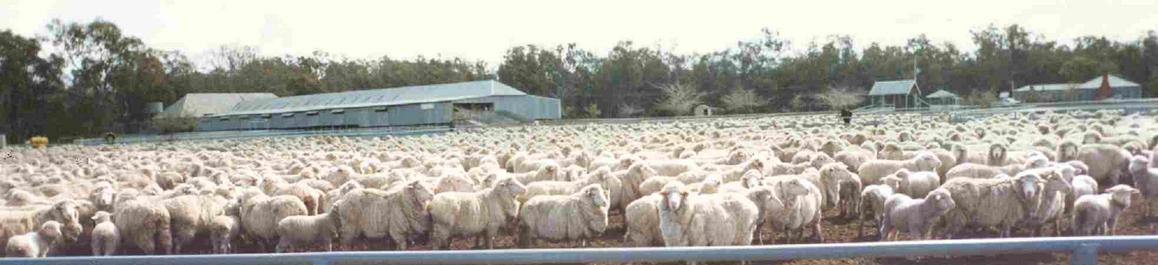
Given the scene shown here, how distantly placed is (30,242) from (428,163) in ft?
30.8

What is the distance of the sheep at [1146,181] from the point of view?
1243 cm

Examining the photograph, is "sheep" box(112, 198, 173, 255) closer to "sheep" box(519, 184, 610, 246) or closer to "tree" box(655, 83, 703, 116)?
"sheep" box(519, 184, 610, 246)

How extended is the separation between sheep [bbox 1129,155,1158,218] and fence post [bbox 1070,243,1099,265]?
36.6ft

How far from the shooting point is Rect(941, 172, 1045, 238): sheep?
10508 millimetres

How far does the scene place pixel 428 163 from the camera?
61.8ft

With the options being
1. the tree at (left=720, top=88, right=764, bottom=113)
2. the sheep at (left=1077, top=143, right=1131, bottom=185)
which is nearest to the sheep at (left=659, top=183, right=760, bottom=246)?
the sheep at (left=1077, top=143, right=1131, bottom=185)

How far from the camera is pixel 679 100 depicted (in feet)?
268

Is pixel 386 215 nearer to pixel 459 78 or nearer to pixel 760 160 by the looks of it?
pixel 760 160

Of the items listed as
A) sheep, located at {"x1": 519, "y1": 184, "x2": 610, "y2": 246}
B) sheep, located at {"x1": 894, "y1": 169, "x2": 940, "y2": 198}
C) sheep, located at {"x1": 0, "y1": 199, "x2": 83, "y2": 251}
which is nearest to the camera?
sheep, located at {"x1": 519, "y1": 184, "x2": 610, "y2": 246}

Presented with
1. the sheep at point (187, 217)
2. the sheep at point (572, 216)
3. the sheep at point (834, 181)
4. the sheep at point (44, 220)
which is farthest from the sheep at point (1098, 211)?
the sheep at point (44, 220)

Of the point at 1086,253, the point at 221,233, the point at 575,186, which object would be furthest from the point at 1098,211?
the point at 221,233

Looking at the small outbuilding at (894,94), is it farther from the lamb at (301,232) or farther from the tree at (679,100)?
the lamb at (301,232)

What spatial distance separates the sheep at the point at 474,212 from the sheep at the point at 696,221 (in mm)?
2477

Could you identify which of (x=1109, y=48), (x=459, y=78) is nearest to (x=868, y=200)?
(x=1109, y=48)
